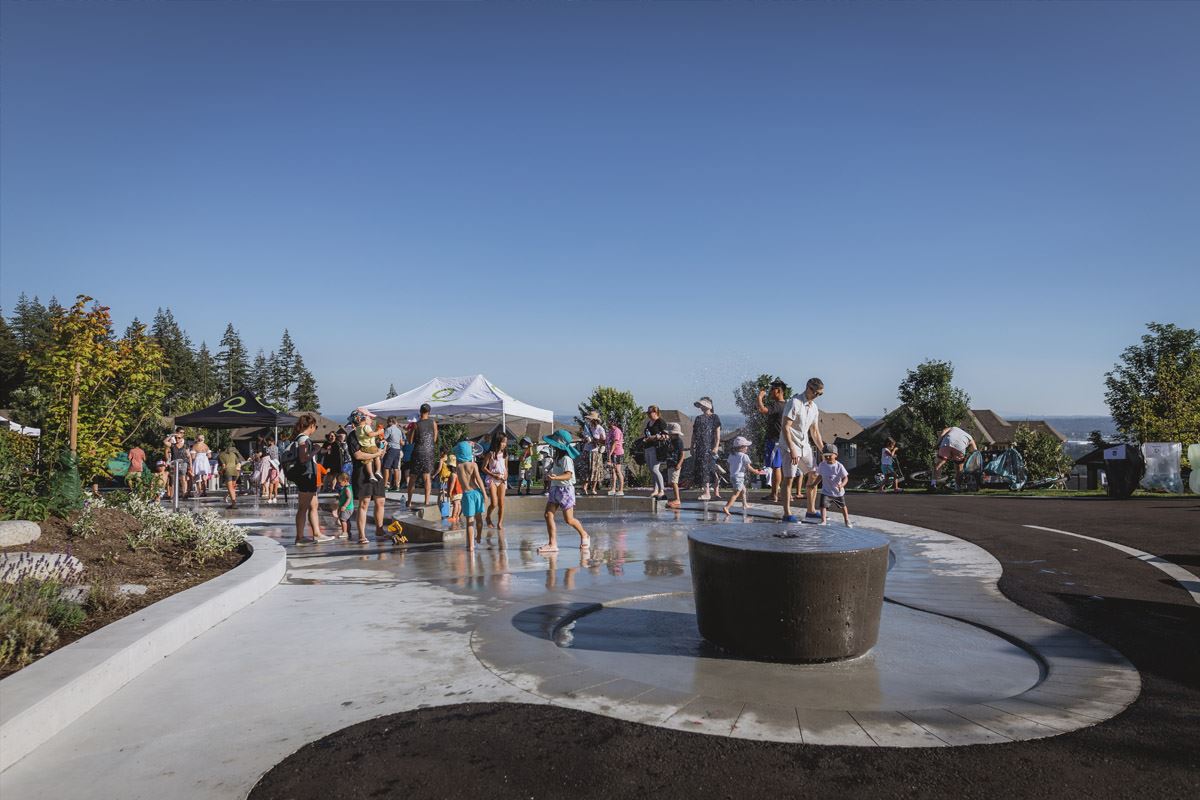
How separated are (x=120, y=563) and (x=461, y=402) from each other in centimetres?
1294

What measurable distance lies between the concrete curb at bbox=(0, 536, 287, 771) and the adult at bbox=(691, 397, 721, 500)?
30.9 ft

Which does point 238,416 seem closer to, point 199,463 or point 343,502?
point 199,463

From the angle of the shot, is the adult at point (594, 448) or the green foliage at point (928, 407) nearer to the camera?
the adult at point (594, 448)

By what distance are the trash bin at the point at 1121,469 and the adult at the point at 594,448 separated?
40.8 ft

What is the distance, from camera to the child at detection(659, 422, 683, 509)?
15342mm

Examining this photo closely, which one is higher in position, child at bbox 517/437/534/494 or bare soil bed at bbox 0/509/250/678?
child at bbox 517/437/534/494

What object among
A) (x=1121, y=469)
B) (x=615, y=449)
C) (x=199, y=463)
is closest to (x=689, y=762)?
(x=615, y=449)

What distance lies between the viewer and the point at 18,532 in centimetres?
698

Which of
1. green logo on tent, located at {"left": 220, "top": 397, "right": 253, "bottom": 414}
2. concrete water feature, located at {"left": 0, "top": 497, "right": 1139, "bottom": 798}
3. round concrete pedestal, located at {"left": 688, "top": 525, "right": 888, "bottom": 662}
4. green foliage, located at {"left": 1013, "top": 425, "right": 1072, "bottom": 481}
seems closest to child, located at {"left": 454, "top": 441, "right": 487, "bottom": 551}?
concrete water feature, located at {"left": 0, "top": 497, "right": 1139, "bottom": 798}

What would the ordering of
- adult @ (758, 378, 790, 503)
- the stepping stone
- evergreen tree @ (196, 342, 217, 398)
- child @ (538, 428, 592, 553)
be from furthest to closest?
evergreen tree @ (196, 342, 217, 398) → adult @ (758, 378, 790, 503) → child @ (538, 428, 592, 553) → the stepping stone

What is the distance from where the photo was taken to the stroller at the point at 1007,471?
2262 cm

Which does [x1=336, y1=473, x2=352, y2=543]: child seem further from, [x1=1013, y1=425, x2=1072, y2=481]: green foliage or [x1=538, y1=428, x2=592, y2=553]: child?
[x1=1013, y1=425, x2=1072, y2=481]: green foliage

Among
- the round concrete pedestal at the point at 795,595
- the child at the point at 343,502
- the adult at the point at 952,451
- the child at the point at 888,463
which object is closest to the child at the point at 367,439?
the child at the point at 343,502

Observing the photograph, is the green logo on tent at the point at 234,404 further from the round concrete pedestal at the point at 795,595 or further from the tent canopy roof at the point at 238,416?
the round concrete pedestal at the point at 795,595
